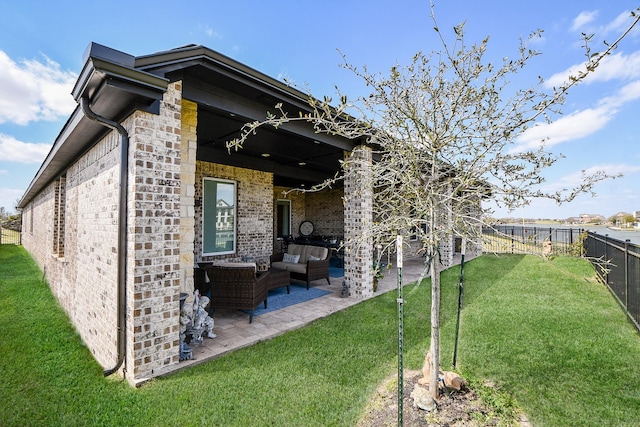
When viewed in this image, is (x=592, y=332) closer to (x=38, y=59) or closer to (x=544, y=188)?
(x=544, y=188)

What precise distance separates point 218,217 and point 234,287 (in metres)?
3.16

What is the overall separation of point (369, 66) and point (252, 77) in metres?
1.64

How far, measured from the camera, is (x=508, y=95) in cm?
224

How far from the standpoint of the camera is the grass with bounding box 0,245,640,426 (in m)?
2.38

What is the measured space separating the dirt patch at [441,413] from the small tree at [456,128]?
19 centimetres

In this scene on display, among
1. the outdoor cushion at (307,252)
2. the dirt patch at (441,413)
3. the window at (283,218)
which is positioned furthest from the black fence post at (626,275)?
the window at (283,218)

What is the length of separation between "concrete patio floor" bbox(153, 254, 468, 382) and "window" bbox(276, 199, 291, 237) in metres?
5.03

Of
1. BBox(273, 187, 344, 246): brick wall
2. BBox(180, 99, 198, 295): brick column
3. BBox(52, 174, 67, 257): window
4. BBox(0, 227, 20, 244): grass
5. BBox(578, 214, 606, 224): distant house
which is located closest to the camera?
BBox(180, 99, 198, 295): brick column

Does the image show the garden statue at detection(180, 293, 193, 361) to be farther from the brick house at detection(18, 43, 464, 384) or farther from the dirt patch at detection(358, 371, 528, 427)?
the dirt patch at detection(358, 371, 528, 427)

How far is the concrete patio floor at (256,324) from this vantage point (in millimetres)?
3379

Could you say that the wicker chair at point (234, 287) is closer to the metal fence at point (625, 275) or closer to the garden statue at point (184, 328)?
the garden statue at point (184, 328)

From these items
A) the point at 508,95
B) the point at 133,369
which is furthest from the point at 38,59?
the point at 508,95

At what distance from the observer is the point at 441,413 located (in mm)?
2270

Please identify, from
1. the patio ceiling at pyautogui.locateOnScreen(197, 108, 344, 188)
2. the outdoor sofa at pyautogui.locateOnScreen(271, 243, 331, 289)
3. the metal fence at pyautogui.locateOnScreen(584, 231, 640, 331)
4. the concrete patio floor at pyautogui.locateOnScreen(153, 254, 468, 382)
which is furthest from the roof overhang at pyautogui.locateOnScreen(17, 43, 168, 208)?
the metal fence at pyautogui.locateOnScreen(584, 231, 640, 331)
